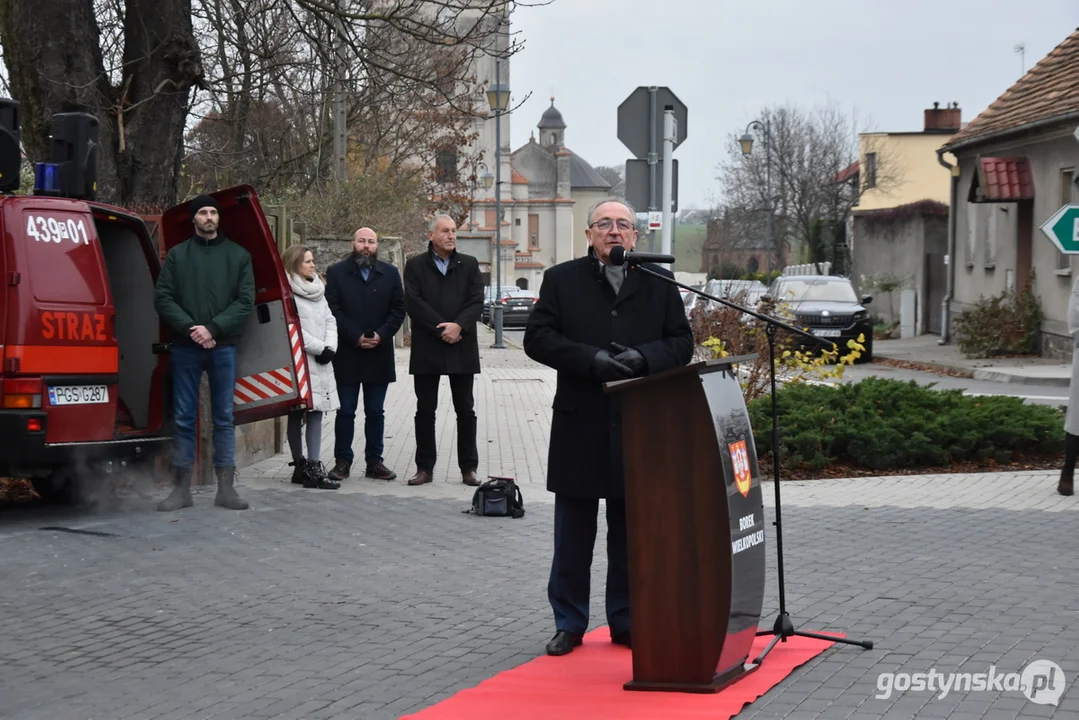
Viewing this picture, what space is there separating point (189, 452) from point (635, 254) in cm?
553

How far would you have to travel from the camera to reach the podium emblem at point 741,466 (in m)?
5.48

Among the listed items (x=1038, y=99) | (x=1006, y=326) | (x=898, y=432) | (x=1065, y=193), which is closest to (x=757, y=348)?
(x=898, y=432)

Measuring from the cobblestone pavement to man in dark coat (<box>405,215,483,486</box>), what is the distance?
348mm

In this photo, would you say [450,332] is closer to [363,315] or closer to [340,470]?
[363,315]

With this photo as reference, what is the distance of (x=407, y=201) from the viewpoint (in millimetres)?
32312

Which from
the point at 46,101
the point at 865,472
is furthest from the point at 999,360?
the point at 46,101

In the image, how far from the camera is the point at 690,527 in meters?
5.45

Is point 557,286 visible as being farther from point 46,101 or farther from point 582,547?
point 46,101

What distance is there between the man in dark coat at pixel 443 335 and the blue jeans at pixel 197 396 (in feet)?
5.53

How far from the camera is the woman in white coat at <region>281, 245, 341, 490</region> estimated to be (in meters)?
11.6

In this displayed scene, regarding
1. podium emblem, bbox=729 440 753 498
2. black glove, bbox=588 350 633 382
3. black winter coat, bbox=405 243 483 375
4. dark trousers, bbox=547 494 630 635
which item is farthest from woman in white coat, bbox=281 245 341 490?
podium emblem, bbox=729 440 753 498

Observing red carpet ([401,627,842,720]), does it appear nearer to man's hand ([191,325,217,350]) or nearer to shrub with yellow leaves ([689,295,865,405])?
man's hand ([191,325,217,350])

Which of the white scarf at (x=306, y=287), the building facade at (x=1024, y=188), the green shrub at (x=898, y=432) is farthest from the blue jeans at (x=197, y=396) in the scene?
the building facade at (x=1024, y=188)

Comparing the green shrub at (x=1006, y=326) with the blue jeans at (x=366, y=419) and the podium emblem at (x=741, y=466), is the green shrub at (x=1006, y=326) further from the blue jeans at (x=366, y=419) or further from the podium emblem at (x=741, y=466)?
the podium emblem at (x=741, y=466)
